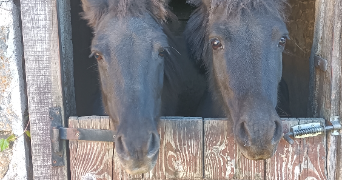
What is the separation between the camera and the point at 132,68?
69.6 inches

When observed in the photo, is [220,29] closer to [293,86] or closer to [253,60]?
[253,60]

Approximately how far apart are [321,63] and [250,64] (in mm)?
604

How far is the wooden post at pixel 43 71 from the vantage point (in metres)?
1.92

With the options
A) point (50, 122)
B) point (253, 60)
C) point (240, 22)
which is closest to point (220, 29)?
point (240, 22)

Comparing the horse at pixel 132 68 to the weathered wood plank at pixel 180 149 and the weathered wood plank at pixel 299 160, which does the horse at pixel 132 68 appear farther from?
the weathered wood plank at pixel 299 160

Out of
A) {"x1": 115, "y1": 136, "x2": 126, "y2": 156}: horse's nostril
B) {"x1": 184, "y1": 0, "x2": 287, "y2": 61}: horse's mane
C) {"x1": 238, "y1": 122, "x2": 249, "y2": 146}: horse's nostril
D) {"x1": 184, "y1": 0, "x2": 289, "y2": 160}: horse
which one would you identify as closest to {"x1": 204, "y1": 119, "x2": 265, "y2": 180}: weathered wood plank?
{"x1": 184, "y1": 0, "x2": 289, "y2": 160}: horse

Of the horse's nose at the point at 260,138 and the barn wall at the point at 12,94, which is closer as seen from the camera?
the horse's nose at the point at 260,138

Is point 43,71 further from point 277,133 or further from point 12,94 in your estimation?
point 277,133

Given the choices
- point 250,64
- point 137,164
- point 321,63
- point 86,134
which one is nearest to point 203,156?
point 137,164

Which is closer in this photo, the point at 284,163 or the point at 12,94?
the point at 284,163

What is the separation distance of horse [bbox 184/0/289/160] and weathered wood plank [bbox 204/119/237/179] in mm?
112

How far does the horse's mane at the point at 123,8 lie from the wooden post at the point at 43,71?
21 centimetres

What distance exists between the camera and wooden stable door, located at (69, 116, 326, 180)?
1.91m

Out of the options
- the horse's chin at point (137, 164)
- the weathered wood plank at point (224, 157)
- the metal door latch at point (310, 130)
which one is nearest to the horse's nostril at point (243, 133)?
the weathered wood plank at point (224, 157)
